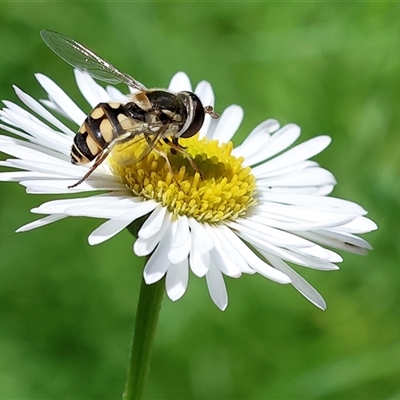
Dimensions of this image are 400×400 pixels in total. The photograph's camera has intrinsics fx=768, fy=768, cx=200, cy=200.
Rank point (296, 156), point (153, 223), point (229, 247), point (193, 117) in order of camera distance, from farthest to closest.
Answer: point (296, 156)
point (193, 117)
point (229, 247)
point (153, 223)

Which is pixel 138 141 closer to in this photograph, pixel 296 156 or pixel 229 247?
pixel 229 247

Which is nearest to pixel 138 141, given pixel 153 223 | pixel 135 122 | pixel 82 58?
pixel 135 122

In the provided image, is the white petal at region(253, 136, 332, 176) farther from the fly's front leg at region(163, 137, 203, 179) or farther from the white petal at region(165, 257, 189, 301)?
the white petal at region(165, 257, 189, 301)

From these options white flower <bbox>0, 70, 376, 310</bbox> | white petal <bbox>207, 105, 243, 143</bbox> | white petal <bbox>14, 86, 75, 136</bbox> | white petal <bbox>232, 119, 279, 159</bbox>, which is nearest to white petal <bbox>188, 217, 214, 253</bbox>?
white flower <bbox>0, 70, 376, 310</bbox>

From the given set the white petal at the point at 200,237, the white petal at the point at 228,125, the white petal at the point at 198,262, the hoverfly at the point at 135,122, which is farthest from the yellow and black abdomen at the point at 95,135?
the white petal at the point at 228,125

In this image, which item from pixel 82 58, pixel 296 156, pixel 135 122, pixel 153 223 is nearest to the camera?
pixel 153 223

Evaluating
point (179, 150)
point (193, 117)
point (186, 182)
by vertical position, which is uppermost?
point (193, 117)
